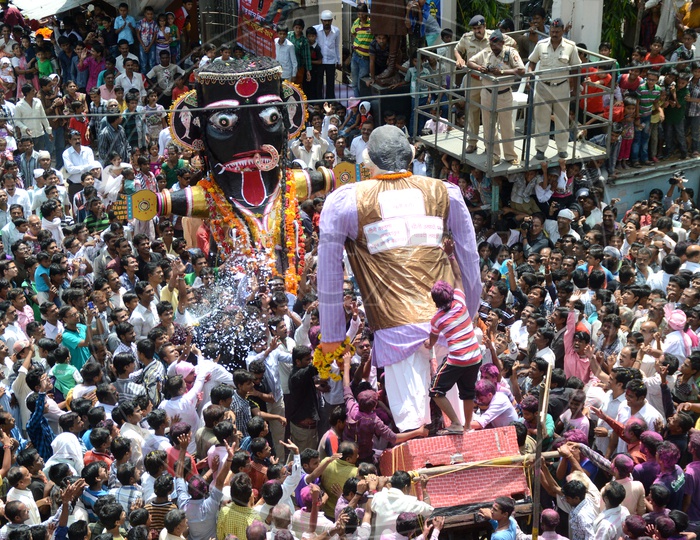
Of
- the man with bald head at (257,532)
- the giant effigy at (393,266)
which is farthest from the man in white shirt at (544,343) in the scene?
the man with bald head at (257,532)

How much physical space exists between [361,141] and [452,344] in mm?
6241

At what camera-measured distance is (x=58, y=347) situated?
863 centimetres

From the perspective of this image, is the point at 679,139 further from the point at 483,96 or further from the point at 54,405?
the point at 54,405

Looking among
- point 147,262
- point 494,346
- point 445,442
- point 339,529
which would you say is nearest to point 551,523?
point 445,442

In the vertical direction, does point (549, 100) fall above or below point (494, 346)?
above

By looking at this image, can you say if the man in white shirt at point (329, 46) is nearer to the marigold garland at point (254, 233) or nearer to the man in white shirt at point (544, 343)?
the marigold garland at point (254, 233)

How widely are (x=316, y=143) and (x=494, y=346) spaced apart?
5.10 m

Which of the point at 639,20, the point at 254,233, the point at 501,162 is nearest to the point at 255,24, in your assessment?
the point at 254,233

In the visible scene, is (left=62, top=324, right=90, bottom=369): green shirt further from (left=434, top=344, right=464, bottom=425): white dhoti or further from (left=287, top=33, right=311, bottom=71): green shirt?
(left=287, top=33, right=311, bottom=71): green shirt

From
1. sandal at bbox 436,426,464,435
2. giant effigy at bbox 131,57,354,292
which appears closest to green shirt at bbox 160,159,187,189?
giant effigy at bbox 131,57,354,292

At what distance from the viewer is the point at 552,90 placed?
12.2 metres

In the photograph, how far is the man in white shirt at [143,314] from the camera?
942cm

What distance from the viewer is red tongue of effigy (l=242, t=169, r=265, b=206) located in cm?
1003

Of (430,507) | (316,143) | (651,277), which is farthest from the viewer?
(316,143)
